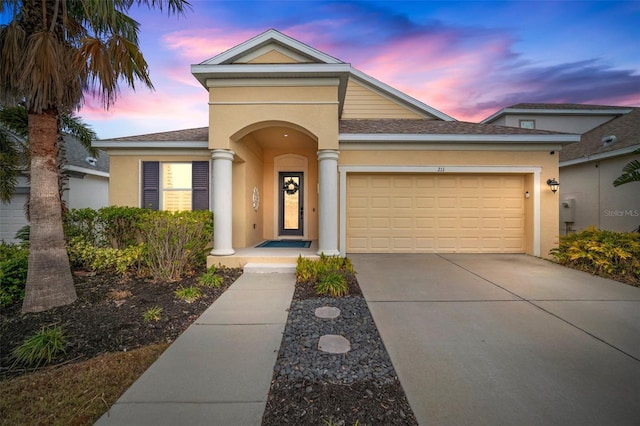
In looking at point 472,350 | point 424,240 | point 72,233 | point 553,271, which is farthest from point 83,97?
point 553,271

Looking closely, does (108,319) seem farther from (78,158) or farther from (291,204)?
(78,158)

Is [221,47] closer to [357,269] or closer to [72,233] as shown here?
[72,233]

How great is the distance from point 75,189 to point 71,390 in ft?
40.4

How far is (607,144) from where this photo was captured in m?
9.70

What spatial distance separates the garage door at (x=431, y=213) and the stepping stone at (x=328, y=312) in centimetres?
408

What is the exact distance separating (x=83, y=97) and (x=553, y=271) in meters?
10.0

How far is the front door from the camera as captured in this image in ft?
32.9

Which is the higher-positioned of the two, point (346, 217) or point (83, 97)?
point (83, 97)

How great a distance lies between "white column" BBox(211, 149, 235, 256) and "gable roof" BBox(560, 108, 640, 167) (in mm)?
11938

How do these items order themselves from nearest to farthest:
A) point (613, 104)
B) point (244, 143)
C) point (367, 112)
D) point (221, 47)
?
point (244, 143), point (221, 47), point (367, 112), point (613, 104)

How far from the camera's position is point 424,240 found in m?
8.05

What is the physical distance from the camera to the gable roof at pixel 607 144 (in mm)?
8875

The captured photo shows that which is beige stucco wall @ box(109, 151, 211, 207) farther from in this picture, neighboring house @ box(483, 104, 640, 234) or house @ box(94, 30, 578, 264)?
neighboring house @ box(483, 104, 640, 234)

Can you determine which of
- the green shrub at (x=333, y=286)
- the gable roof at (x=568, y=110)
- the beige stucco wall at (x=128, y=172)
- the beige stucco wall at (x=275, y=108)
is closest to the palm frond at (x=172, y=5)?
the beige stucco wall at (x=275, y=108)
